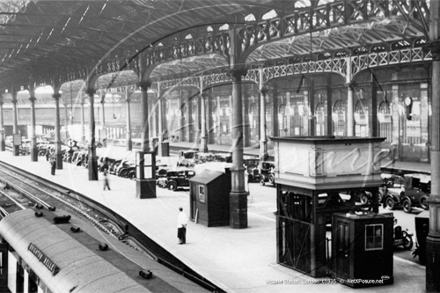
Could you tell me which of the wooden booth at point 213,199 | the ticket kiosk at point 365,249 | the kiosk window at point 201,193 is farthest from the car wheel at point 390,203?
the ticket kiosk at point 365,249

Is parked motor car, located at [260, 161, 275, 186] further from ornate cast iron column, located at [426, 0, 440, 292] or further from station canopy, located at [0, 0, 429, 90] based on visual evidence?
ornate cast iron column, located at [426, 0, 440, 292]

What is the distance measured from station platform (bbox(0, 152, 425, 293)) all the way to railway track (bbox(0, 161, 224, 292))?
25cm

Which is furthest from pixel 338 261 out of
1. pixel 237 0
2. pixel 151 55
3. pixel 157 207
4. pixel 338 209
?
pixel 151 55

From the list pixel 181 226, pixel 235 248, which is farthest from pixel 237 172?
pixel 235 248

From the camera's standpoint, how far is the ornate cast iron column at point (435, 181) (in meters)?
13.6

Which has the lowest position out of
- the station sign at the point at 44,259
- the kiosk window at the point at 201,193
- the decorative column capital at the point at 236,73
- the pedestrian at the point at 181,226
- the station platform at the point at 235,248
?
the station platform at the point at 235,248

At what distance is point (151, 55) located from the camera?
102 ft

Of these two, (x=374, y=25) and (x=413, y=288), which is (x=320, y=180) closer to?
(x=413, y=288)

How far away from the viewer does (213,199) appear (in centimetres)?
2302

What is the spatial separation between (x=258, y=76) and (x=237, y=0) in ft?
92.4

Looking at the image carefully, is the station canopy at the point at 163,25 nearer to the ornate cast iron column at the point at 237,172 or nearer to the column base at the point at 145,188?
the ornate cast iron column at the point at 237,172

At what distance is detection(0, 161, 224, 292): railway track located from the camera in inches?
695

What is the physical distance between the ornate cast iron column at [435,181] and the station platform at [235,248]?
714mm

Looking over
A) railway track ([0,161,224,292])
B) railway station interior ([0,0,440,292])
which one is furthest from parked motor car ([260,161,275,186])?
railway track ([0,161,224,292])
